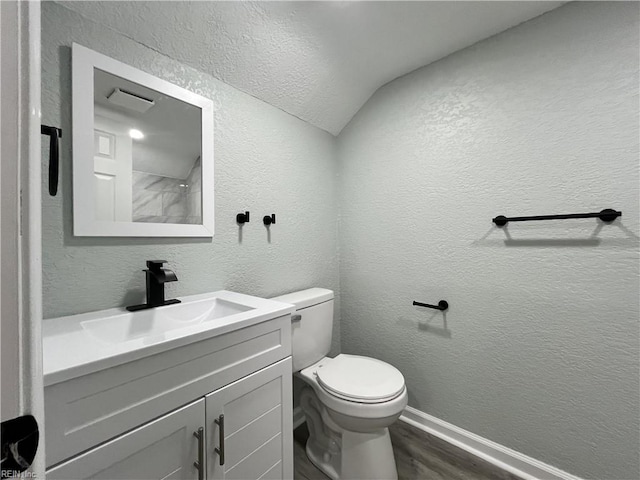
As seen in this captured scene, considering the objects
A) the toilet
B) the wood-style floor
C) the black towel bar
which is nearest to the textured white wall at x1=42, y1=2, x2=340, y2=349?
the toilet

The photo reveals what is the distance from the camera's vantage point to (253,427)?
906mm

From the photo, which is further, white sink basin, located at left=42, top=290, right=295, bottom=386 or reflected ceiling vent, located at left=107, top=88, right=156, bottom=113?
reflected ceiling vent, located at left=107, top=88, right=156, bottom=113

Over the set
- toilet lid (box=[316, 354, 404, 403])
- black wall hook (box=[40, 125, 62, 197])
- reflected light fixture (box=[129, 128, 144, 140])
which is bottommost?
toilet lid (box=[316, 354, 404, 403])

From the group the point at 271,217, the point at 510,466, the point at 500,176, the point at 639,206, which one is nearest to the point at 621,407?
the point at 510,466

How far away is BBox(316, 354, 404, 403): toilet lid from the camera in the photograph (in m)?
1.14

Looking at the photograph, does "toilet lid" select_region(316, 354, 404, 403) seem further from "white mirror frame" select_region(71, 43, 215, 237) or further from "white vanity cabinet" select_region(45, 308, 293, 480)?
"white mirror frame" select_region(71, 43, 215, 237)

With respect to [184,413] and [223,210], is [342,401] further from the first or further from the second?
[223,210]

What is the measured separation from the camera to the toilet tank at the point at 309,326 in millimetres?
1362

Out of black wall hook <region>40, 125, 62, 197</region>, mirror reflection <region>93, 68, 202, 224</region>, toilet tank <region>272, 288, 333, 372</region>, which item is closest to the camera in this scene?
black wall hook <region>40, 125, 62, 197</region>

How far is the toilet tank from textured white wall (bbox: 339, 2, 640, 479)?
419mm

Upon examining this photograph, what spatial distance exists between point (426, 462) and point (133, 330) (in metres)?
1.48

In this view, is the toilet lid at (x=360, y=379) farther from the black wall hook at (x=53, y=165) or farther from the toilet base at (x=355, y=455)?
the black wall hook at (x=53, y=165)

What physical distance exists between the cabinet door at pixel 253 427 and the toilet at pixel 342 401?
0.27 m

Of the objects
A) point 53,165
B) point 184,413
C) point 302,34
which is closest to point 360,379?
point 184,413
